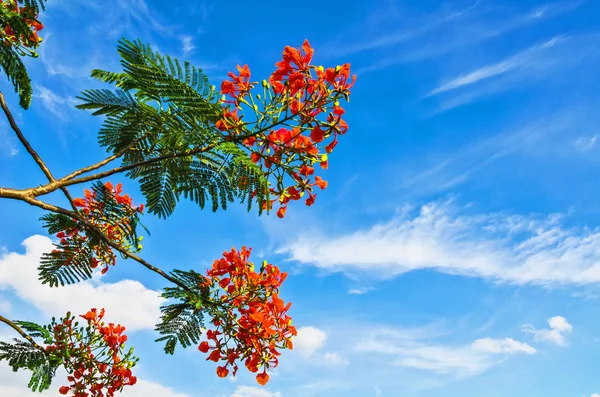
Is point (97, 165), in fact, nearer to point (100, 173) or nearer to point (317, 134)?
point (100, 173)

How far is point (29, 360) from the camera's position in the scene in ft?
15.3

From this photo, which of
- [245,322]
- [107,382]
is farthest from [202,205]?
[107,382]

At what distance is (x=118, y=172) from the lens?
3787 millimetres

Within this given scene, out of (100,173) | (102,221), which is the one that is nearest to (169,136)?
(100,173)

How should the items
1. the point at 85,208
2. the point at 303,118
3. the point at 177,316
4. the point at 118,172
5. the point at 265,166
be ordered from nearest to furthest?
the point at 303,118 < the point at 265,166 < the point at 118,172 < the point at 177,316 < the point at 85,208

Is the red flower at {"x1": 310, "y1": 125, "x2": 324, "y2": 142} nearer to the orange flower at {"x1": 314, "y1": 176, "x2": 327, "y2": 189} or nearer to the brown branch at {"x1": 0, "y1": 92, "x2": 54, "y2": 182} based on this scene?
the orange flower at {"x1": 314, "y1": 176, "x2": 327, "y2": 189}

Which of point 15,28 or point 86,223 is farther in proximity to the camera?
point 86,223

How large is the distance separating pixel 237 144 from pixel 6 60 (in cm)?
178

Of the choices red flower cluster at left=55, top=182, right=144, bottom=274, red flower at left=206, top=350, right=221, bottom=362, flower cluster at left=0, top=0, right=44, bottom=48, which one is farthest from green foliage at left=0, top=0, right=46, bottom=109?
red flower at left=206, top=350, right=221, bottom=362

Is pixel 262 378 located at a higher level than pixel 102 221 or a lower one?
lower

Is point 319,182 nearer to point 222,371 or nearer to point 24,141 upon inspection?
point 222,371

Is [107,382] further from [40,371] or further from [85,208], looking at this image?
[85,208]

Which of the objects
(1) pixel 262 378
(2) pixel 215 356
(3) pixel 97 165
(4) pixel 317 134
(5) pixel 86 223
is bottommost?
(1) pixel 262 378

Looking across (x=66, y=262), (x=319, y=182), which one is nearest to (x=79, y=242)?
(x=66, y=262)
